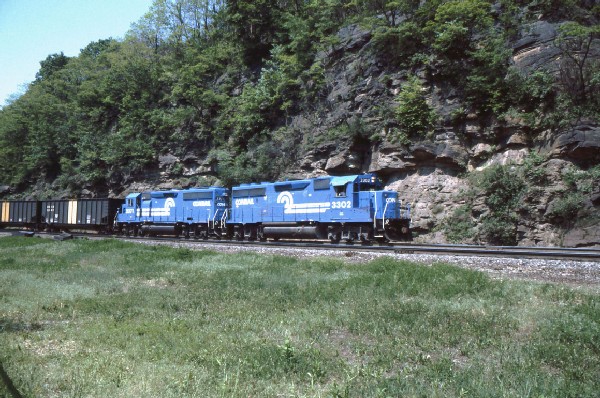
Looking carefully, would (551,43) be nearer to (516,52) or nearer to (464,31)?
(516,52)

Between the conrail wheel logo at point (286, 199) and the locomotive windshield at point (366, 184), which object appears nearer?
the locomotive windshield at point (366, 184)

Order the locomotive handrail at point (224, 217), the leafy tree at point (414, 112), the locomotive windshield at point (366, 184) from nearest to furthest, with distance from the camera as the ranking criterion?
the locomotive windshield at point (366, 184) → the leafy tree at point (414, 112) → the locomotive handrail at point (224, 217)

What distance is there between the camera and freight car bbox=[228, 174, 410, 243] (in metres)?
23.2

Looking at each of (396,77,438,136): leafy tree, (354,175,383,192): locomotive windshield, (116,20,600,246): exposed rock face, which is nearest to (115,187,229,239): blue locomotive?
(116,20,600,246): exposed rock face

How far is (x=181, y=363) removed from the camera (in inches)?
243

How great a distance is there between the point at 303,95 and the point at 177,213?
14091mm

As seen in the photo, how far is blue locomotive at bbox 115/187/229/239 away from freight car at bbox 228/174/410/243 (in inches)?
88.0

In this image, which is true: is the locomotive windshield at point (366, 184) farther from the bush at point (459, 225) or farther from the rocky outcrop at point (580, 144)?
the rocky outcrop at point (580, 144)

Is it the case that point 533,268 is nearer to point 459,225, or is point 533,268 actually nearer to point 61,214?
point 459,225

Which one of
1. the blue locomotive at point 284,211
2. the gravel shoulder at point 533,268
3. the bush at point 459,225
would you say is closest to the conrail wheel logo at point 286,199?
→ the blue locomotive at point 284,211

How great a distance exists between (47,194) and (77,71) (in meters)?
15.7

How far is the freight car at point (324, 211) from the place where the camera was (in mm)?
23172

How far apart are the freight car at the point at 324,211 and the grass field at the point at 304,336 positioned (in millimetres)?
9894

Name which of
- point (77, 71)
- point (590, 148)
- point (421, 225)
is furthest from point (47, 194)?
point (590, 148)
